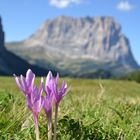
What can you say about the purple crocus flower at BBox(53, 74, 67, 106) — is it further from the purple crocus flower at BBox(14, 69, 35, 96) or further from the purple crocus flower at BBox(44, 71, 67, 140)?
the purple crocus flower at BBox(14, 69, 35, 96)

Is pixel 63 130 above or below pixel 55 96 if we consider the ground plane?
below

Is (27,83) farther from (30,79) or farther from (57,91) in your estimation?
(57,91)

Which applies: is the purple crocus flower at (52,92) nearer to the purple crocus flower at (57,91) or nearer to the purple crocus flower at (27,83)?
the purple crocus flower at (57,91)

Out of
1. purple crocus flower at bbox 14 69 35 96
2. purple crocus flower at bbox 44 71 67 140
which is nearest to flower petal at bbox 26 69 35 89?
purple crocus flower at bbox 14 69 35 96

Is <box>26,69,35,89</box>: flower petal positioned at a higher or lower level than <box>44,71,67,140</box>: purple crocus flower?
higher

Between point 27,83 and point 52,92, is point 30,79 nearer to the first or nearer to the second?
point 27,83

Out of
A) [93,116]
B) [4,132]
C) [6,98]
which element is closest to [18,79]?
[4,132]

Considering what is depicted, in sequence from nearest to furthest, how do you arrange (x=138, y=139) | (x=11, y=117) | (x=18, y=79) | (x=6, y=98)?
(x=18, y=79)
(x=138, y=139)
(x=11, y=117)
(x=6, y=98)

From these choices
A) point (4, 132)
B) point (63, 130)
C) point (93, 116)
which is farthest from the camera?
point (93, 116)

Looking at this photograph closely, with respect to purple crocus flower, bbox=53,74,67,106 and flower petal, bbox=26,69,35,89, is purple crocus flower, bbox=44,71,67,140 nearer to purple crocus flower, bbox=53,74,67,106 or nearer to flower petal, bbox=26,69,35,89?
purple crocus flower, bbox=53,74,67,106

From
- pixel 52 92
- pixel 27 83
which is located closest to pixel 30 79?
pixel 27 83

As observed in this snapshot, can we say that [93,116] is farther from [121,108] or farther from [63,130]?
[63,130]
